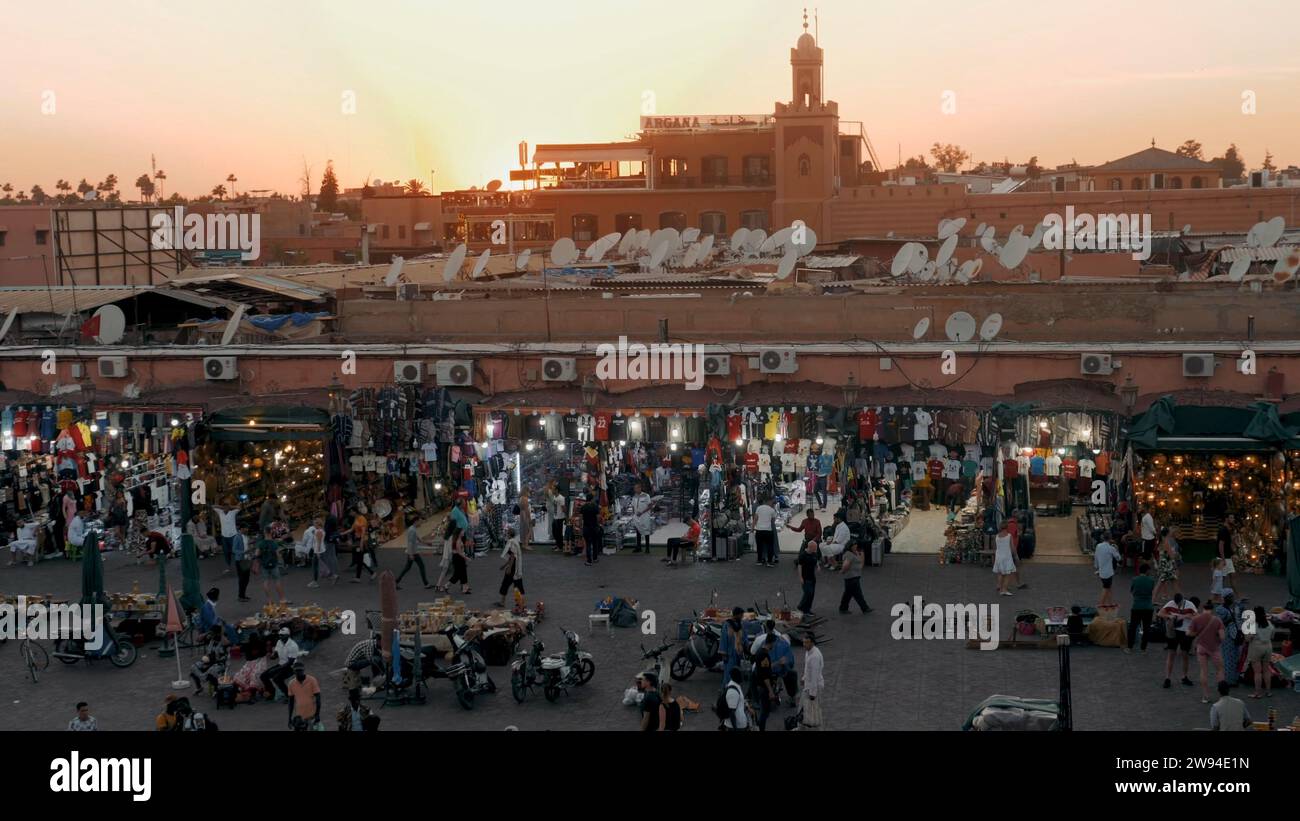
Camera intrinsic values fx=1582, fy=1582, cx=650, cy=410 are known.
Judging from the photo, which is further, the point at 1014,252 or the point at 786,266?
the point at 786,266

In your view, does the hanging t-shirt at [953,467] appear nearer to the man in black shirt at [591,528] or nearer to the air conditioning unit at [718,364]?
the air conditioning unit at [718,364]

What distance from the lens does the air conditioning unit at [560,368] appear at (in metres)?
26.3

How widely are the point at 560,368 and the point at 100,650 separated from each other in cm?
905

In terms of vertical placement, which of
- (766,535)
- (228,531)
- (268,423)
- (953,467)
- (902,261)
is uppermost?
(902,261)

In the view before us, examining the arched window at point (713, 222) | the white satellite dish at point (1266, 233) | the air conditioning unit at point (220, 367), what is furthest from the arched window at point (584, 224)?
the air conditioning unit at point (220, 367)

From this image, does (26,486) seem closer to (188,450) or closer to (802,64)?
(188,450)

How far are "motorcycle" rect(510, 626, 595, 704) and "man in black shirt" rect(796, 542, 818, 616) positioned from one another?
3991 mm

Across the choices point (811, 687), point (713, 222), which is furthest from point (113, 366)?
point (713, 222)

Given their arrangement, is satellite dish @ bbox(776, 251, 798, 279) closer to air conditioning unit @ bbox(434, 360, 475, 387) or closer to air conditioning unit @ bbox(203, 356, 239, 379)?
air conditioning unit @ bbox(434, 360, 475, 387)

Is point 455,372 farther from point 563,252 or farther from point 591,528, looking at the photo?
point 563,252

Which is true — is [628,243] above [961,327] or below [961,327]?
above

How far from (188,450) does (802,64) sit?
46.7 metres

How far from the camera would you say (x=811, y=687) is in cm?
1712

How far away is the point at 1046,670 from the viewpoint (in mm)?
19016
